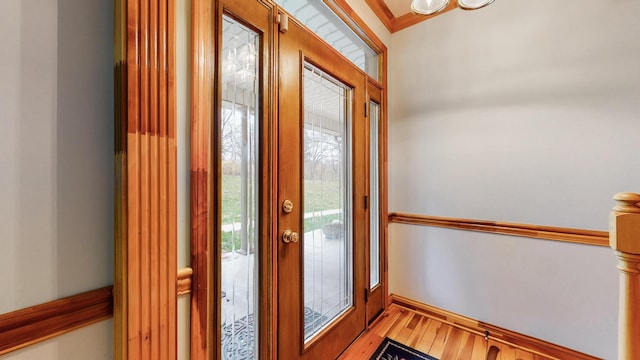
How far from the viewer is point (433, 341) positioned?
1.82 meters

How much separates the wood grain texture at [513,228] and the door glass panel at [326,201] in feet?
2.61

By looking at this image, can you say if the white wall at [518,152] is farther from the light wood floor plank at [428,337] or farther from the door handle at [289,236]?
the door handle at [289,236]

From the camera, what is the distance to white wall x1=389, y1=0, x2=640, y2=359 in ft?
4.96

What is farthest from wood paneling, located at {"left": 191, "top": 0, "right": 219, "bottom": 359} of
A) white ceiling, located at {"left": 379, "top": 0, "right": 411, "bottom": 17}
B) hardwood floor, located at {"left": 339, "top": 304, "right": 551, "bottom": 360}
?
white ceiling, located at {"left": 379, "top": 0, "right": 411, "bottom": 17}

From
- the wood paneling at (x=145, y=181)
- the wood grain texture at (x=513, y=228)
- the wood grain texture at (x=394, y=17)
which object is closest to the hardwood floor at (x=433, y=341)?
the wood grain texture at (x=513, y=228)

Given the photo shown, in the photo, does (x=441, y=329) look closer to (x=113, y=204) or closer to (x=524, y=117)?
(x=524, y=117)

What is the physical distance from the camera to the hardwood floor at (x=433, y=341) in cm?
168

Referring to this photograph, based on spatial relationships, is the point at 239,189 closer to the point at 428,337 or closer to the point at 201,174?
the point at 201,174

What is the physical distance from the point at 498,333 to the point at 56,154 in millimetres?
2662

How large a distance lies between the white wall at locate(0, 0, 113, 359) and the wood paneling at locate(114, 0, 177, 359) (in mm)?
55

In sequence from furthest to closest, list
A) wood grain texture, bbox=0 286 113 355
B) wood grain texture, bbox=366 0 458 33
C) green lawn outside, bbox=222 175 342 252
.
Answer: wood grain texture, bbox=366 0 458 33 → green lawn outside, bbox=222 175 342 252 → wood grain texture, bbox=0 286 113 355

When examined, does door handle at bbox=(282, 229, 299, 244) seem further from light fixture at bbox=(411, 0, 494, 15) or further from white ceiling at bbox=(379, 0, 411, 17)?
white ceiling at bbox=(379, 0, 411, 17)

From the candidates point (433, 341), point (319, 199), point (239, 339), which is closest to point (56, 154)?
point (239, 339)

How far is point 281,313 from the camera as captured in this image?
1207 mm
